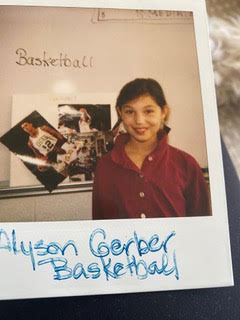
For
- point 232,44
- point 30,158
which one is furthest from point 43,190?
point 232,44

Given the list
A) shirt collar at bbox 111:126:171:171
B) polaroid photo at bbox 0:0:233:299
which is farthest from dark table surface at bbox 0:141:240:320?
shirt collar at bbox 111:126:171:171

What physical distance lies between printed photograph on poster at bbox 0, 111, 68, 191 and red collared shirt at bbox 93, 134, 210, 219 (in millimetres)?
35

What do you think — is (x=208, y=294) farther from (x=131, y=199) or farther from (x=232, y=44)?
(x=232, y=44)

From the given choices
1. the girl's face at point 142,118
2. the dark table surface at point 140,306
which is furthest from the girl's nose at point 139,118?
the dark table surface at point 140,306

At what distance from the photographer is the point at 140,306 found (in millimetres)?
271

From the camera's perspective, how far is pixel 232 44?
13.6 inches

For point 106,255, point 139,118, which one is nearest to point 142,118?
point 139,118

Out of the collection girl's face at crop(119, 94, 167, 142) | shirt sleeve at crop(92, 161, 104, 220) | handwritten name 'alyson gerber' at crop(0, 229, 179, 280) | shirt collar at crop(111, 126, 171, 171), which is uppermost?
girl's face at crop(119, 94, 167, 142)

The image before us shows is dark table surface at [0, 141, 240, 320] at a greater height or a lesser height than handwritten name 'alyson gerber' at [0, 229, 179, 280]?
lesser

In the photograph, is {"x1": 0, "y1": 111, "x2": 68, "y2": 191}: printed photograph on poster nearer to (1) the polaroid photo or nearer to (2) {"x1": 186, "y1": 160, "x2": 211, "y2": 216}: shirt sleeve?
(1) the polaroid photo

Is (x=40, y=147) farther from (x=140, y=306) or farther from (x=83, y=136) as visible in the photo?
(x=140, y=306)

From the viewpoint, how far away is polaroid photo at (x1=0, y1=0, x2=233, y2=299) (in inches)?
10.6

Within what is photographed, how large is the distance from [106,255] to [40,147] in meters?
0.11

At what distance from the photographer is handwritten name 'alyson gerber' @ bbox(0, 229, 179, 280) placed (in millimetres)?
267
